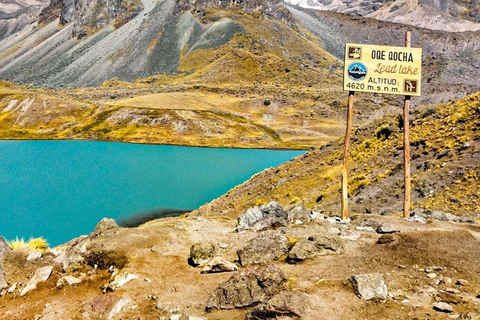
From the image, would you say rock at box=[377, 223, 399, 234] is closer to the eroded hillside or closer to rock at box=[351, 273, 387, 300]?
rock at box=[351, 273, 387, 300]

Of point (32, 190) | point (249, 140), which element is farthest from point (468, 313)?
point (249, 140)

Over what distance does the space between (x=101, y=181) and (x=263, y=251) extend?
2010 inches

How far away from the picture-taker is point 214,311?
39.4 feet

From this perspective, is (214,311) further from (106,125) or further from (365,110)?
(365,110)

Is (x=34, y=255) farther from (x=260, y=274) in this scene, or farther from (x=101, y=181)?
(x=101, y=181)

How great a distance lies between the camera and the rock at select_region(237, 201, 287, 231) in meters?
20.5

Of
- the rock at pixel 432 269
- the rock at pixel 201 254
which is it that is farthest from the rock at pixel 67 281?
the rock at pixel 432 269

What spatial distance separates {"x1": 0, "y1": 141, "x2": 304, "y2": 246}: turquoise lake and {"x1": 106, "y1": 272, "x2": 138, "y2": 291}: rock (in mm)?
27069

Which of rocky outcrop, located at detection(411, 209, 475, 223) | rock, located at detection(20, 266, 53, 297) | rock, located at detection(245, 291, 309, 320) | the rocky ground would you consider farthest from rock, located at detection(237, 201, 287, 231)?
rock, located at detection(20, 266, 53, 297)

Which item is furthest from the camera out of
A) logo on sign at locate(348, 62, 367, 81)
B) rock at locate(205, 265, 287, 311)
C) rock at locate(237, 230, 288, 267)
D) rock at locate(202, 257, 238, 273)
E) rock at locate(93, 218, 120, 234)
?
logo on sign at locate(348, 62, 367, 81)

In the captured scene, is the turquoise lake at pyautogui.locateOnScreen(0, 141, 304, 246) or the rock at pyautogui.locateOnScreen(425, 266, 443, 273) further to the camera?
the turquoise lake at pyautogui.locateOnScreen(0, 141, 304, 246)

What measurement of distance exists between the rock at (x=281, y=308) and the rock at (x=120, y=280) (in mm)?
5983

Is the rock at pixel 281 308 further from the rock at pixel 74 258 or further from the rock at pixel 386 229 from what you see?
the rock at pixel 74 258

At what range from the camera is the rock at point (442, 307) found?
1035 centimetres
